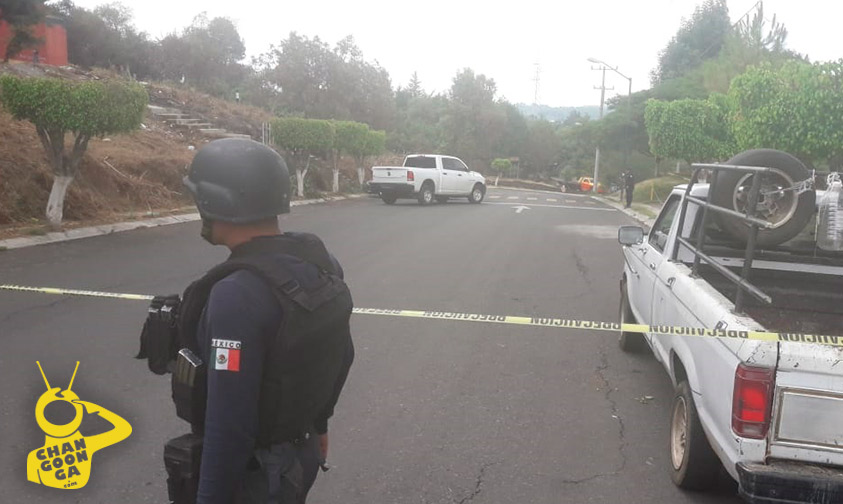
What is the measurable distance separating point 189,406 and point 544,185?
57.4 m

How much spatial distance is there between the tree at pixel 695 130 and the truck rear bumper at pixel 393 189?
12335 millimetres

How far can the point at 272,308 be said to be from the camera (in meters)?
1.76

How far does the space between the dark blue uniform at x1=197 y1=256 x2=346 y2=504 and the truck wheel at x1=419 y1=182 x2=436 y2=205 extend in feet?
79.0

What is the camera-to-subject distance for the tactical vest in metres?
1.78

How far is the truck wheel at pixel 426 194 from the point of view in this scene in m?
25.8

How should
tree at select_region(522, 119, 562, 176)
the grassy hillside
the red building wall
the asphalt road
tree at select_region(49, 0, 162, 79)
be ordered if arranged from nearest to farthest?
1. the asphalt road
2. the grassy hillside
3. the red building wall
4. tree at select_region(49, 0, 162, 79)
5. tree at select_region(522, 119, 562, 176)

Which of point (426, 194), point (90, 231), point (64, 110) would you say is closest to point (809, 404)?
point (64, 110)

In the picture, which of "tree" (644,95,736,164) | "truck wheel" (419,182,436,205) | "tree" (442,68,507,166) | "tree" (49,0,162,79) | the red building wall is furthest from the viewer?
"tree" (442,68,507,166)

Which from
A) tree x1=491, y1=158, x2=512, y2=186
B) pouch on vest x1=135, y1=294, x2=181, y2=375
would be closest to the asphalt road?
pouch on vest x1=135, y1=294, x2=181, y2=375

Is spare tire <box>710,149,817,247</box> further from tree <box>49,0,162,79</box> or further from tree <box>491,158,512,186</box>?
tree <box>491,158,512,186</box>

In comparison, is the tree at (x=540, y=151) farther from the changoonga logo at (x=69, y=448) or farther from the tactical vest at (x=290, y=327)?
the tactical vest at (x=290, y=327)

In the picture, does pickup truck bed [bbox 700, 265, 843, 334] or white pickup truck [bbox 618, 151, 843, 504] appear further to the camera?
pickup truck bed [bbox 700, 265, 843, 334]

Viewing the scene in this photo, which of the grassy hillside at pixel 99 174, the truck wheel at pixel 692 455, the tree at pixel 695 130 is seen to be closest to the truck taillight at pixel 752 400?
the truck wheel at pixel 692 455

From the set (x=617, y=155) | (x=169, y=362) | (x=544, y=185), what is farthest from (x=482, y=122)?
(x=169, y=362)
